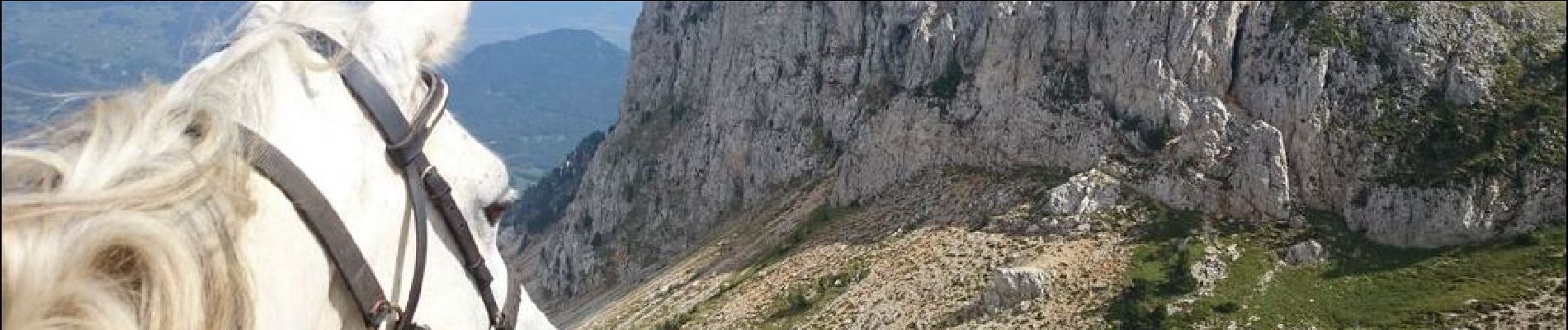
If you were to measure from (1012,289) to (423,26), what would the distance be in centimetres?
3925

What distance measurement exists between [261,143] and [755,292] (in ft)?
159

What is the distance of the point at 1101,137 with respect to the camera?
49.5 m

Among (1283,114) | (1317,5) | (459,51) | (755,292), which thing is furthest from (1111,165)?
(459,51)

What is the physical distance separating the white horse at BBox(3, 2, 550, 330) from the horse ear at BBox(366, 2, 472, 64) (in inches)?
12.9

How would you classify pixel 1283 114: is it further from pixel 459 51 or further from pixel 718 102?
pixel 459 51

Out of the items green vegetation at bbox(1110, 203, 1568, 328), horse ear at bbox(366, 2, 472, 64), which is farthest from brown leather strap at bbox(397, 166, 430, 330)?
green vegetation at bbox(1110, 203, 1568, 328)

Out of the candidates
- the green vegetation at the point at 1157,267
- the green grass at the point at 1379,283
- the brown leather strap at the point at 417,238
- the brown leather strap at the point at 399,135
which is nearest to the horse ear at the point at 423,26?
the brown leather strap at the point at 399,135

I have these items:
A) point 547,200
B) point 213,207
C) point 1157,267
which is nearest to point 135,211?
point 213,207

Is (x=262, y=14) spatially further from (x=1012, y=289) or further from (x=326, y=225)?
(x=1012, y=289)

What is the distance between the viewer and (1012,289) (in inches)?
1613

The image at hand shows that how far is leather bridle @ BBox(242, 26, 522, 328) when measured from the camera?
2309 millimetres

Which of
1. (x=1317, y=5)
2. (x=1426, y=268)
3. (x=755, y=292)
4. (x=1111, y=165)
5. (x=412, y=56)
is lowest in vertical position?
(x=755, y=292)

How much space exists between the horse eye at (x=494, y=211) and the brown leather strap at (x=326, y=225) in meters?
0.86

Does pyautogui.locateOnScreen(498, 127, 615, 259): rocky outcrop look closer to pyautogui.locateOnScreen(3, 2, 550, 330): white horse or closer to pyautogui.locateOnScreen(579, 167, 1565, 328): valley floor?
pyautogui.locateOnScreen(579, 167, 1565, 328): valley floor
